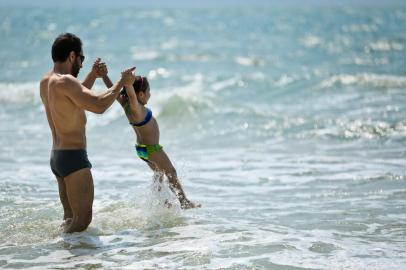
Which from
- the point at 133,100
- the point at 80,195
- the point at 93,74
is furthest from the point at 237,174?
the point at 80,195

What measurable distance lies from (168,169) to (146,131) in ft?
1.56

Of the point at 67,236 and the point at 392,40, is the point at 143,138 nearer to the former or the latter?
the point at 67,236

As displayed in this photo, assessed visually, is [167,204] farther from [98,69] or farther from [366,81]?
[366,81]

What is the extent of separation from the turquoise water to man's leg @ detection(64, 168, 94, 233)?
0.20 meters

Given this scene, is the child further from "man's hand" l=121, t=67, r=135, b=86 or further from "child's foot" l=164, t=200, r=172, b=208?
"man's hand" l=121, t=67, r=135, b=86

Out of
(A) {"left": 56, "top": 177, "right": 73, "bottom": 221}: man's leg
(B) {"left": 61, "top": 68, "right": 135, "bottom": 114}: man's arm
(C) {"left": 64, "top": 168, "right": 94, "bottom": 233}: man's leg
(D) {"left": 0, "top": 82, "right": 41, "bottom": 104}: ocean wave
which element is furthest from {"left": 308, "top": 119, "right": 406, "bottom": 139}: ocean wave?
(D) {"left": 0, "top": 82, "right": 41, "bottom": 104}: ocean wave

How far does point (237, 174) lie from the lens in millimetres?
9906

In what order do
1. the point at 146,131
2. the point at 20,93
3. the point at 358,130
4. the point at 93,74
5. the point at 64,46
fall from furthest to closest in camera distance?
the point at 20,93, the point at 358,130, the point at 146,131, the point at 93,74, the point at 64,46

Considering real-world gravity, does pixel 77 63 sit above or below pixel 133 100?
above

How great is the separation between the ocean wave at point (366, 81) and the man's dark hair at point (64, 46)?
1400cm

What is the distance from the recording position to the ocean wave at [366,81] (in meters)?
18.8

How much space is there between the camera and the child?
6.82 m

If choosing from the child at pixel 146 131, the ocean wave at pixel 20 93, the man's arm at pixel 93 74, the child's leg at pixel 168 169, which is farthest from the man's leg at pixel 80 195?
the ocean wave at pixel 20 93

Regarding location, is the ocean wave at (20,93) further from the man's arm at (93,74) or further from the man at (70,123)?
the man at (70,123)
